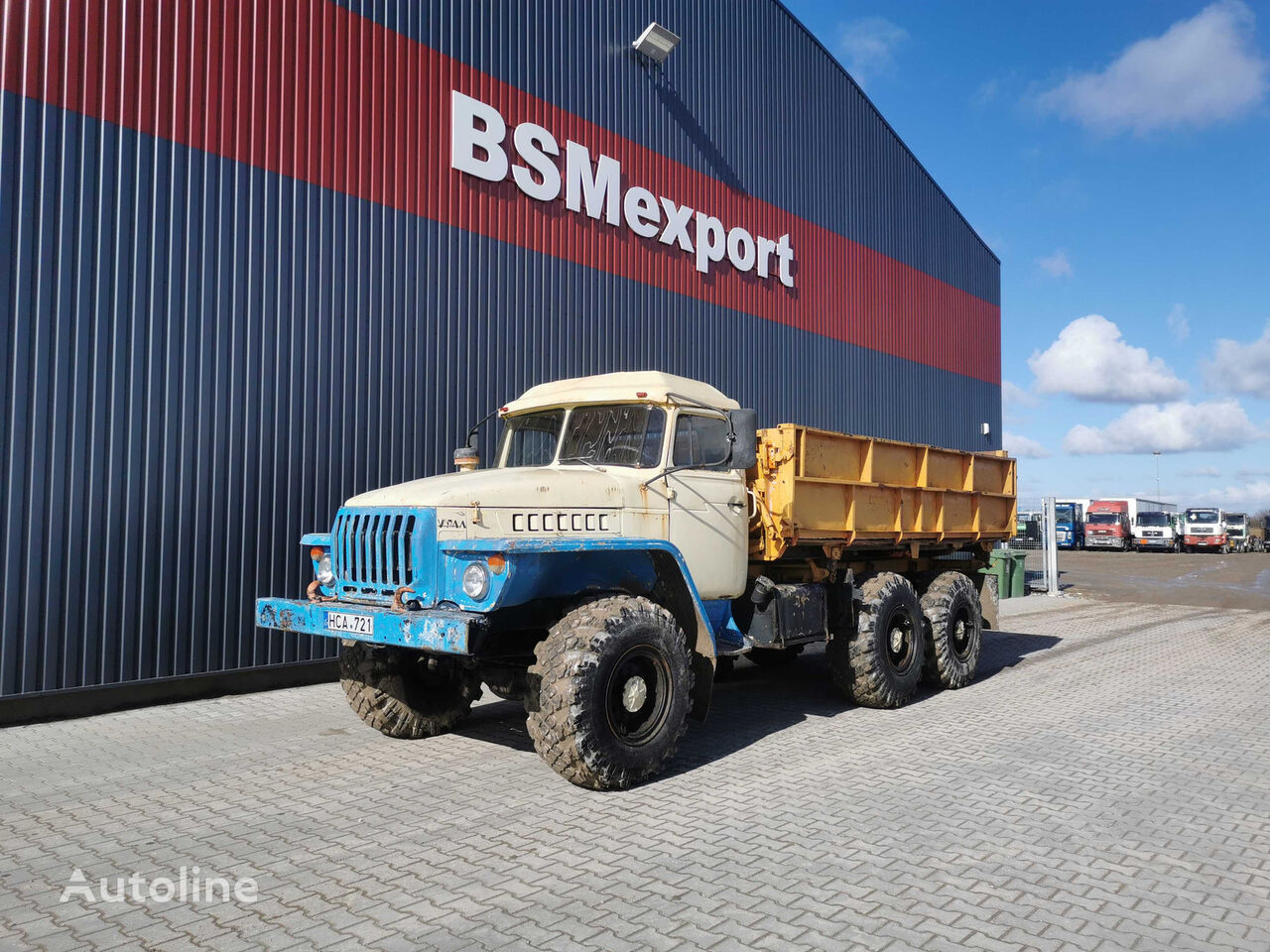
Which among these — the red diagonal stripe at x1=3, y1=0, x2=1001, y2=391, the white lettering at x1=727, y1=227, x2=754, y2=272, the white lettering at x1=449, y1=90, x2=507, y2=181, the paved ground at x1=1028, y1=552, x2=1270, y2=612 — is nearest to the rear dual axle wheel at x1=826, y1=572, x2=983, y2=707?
the red diagonal stripe at x1=3, y1=0, x2=1001, y2=391

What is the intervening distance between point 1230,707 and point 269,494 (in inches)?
364

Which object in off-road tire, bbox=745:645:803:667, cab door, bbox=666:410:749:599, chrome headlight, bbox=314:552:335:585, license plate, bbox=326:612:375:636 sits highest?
cab door, bbox=666:410:749:599

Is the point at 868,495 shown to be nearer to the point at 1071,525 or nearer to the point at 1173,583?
the point at 1173,583

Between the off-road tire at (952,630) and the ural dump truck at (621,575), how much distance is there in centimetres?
2

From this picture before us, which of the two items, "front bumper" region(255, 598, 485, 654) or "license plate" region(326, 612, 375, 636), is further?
"license plate" region(326, 612, 375, 636)

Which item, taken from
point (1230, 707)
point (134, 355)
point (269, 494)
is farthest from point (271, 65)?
point (1230, 707)

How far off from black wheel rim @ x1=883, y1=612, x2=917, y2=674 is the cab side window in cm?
247

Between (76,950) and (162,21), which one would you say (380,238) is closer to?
(162,21)

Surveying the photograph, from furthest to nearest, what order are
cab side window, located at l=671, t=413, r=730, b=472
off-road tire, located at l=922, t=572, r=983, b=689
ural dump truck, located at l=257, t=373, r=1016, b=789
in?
off-road tire, located at l=922, t=572, r=983, b=689 → cab side window, located at l=671, t=413, r=730, b=472 → ural dump truck, located at l=257, t=373, r=1016, b=789

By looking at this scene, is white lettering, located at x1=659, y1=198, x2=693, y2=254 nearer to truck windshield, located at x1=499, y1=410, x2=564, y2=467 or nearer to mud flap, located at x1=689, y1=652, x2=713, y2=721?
truck windshield, located at x1=499, y1=410, x2=564, y2=467

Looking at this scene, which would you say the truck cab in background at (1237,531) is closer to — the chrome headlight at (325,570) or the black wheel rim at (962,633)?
the black wheel rim at (962,633)

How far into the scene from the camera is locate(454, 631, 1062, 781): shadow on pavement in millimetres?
6598

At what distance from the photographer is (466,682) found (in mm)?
6863

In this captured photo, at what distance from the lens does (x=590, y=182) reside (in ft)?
39.1
